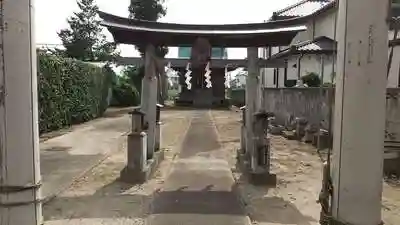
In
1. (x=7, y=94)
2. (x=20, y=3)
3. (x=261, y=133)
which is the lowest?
(x=261, y=133)

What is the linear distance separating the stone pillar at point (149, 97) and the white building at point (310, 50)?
2.65 m

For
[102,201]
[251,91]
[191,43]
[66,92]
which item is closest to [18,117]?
[102,201]

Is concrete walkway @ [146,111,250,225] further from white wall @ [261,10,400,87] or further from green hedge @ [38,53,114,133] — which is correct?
green hedge @ [38,53,114,133]

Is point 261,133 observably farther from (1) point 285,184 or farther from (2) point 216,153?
(2) point 216,153

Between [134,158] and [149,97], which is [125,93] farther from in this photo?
[134,158]

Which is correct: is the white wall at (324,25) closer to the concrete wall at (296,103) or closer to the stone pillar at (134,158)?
the concrete wall at (296,103)

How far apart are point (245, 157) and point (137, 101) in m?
25.7

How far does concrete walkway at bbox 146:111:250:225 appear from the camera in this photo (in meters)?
4.95

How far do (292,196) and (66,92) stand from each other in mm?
11582

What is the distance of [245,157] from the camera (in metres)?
8.48

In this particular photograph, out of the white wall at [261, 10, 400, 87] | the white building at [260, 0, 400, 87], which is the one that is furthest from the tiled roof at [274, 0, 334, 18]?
the white wall at [261, 10, 400, 87]

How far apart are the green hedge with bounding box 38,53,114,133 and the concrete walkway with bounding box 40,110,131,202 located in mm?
723

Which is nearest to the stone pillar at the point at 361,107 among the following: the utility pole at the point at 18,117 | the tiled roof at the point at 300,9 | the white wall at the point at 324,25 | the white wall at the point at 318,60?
the utility pole at the point at 18,117

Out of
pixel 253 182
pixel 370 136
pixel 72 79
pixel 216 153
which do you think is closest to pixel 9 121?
pixel 370 136
